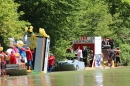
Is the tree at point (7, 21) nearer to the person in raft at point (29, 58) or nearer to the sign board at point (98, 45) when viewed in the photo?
the person in raft at point (29, 58)

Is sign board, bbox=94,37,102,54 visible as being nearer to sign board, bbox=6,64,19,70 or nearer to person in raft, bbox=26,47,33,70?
person in raft, bbox=26,47,33,70

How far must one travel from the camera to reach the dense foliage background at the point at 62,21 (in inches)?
1059

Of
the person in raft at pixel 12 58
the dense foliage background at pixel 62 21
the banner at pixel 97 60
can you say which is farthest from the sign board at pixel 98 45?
the person in raft at pixel 12 58

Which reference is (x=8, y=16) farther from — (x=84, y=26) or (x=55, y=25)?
(x=84, y=26)

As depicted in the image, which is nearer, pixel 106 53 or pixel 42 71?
pixel 42 71

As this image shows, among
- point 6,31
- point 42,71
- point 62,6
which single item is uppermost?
point 62,6

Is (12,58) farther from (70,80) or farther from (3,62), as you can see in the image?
(70,80)

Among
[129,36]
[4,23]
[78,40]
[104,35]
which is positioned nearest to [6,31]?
[4,23]

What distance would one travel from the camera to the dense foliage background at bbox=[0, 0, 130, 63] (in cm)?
2689

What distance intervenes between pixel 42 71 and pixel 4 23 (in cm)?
461

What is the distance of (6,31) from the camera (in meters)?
26.3

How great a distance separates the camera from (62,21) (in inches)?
1412

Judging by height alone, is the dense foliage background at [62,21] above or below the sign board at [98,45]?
above

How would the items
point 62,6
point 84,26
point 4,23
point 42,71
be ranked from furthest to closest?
point 84,26 → point 62,6 → point 42,71 → point 4,23
